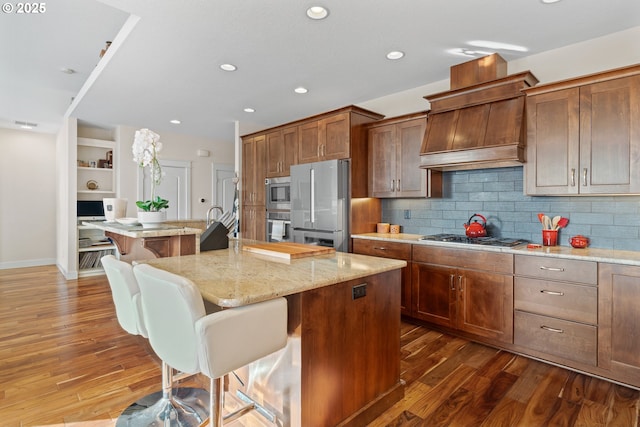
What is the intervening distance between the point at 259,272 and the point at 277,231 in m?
3.08

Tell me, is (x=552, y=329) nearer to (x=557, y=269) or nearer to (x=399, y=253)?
(x=557, y=269)

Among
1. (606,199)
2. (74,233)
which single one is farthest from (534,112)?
(74,233)

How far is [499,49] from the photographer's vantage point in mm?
2945

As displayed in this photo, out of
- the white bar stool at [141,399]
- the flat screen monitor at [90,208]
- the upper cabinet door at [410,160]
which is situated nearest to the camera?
the white bar stool at [141,399]

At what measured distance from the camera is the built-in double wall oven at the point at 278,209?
4648 millimetres

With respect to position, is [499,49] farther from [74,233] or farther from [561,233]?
[74,233]

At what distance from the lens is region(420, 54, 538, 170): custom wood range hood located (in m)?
2.82

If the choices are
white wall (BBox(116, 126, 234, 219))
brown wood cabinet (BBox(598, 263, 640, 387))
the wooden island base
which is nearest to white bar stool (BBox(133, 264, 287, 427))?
the wooden island base

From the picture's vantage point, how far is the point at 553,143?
106 inches

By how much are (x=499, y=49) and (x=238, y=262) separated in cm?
290

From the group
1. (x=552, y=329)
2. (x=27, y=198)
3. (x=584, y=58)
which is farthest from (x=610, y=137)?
(x=27, y=198)

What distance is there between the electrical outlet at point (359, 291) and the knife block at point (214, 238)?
1.24m

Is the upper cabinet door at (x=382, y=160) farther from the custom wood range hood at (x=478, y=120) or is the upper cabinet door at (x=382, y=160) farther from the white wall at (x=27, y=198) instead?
the white wall at (x=27, y=198)

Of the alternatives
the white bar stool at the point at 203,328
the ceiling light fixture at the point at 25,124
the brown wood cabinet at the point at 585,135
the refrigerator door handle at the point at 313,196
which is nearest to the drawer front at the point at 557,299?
the brown wood cabinet at the point at 585,135
